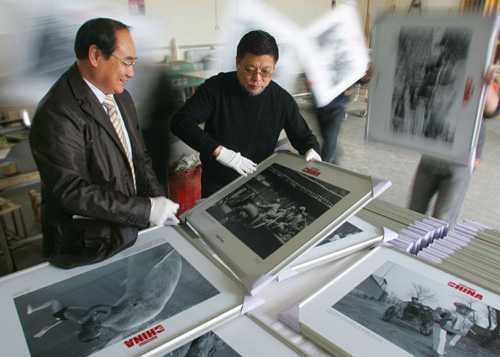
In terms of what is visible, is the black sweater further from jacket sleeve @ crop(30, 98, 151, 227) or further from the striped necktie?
jacket sleeve @ crop(30, 98, 151, 227)

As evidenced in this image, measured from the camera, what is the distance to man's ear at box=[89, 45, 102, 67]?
1066 mm

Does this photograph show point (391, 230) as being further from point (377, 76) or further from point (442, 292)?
point (377, 76)

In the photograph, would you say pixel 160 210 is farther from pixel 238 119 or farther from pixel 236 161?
pixel 238 119

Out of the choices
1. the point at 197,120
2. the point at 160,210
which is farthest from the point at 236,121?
the point at 160,210

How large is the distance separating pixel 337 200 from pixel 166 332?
21.9 inches

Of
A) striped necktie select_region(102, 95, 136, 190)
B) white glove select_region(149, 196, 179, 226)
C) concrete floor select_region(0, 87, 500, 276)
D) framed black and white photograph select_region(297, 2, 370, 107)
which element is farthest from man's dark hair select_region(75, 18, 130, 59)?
concrete floor select_region(0, 87, 500, 276)

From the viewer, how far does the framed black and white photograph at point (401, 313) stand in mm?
707

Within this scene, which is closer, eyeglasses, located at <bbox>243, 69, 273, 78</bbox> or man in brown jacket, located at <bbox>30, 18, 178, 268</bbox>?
man in brown jacket, located at <bbox>30, 18, 178, 268</bbox>

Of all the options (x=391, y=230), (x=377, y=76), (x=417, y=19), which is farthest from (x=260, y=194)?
(x=417, y=19)

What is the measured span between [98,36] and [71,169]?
1.33 feet

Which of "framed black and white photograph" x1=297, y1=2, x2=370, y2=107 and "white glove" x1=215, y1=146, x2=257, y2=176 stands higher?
"framed black and white photograph" x1=297, y1=2, x2=370, y2=107

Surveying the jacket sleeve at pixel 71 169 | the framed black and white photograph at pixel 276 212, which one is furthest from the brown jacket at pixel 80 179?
the framed black and white photograph at pixel 276 212

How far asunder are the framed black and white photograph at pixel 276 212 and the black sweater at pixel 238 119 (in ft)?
1.21

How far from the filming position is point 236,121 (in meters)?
1.62
